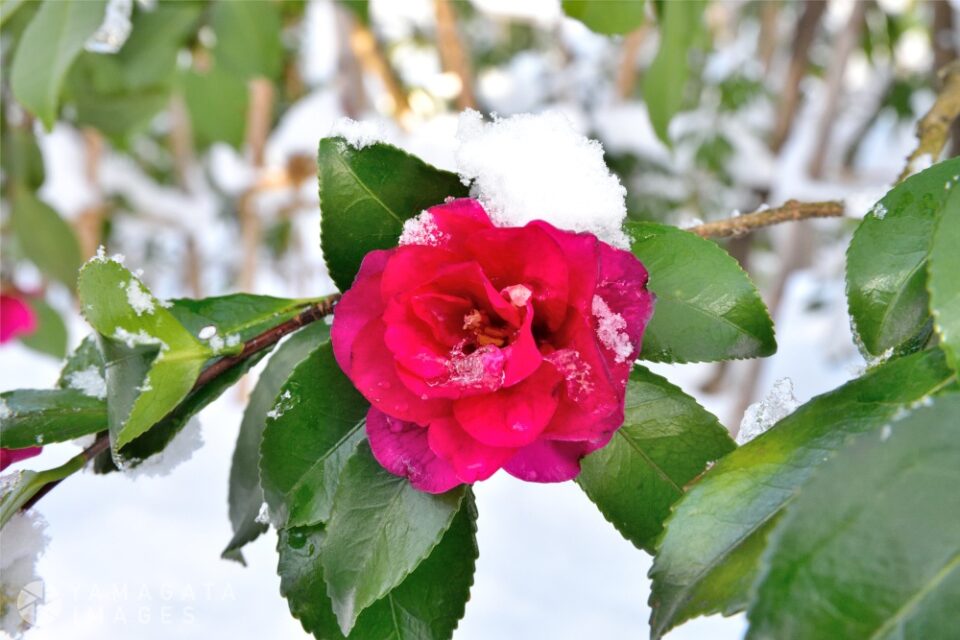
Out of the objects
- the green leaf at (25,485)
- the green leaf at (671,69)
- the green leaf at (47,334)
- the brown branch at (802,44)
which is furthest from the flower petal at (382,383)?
the brown branch at (802,44)

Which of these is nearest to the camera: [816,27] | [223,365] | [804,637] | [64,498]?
[804,637]

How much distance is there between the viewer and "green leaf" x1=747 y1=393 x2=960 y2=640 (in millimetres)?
167

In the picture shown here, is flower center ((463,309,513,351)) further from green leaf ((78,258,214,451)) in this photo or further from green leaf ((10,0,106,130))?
green leaf ((10,0,106,130))

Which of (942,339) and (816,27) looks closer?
(942,339)

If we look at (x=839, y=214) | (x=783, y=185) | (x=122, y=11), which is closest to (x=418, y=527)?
(x=839, y=214)

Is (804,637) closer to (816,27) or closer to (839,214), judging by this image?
(839,214)

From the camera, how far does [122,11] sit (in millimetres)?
487

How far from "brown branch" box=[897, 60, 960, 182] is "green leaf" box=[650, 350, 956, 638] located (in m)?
0.15

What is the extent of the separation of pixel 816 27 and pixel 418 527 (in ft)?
4.09

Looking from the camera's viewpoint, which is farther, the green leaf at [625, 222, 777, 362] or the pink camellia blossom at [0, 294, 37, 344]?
the pink camellia blossom at [0, 294, 37, 344]

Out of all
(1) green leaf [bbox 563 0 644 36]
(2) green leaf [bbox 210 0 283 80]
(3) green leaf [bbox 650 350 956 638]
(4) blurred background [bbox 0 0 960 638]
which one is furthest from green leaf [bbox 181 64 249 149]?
(3) green leaf [bbox 650 350 956 638]

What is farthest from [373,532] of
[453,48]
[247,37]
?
[453,48]

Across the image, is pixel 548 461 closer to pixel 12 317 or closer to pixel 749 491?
pixel 749 491

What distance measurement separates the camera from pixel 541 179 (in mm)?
262
